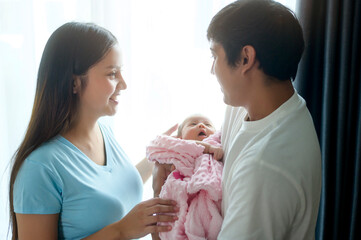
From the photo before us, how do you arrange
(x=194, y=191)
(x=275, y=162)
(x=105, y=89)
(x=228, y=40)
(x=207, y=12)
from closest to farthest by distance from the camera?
(x=275, y=162) → (x=228, y=40) → (x=194, y=191) → (x=105, y=89) → (x=207, y=12)

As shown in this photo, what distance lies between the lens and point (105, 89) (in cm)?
126

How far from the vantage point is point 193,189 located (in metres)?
1.11

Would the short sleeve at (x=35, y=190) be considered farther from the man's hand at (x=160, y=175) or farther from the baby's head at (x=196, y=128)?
the baby's head at (x=196, y=128)

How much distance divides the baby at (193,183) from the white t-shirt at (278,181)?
Answer: 155 millimetres

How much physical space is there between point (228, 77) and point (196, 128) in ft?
1.87

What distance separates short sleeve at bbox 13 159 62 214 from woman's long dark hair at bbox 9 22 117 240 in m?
0.09

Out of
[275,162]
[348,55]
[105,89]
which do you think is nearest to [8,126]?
[105,89]

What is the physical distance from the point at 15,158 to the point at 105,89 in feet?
1.39

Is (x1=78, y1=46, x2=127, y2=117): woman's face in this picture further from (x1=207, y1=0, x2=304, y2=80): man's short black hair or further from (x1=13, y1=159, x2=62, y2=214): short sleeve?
(x1=207, y1=0, x2=304, y2=80): man's short black hair

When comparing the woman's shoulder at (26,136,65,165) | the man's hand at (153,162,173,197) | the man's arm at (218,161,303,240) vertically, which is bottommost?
the man's hand at (153,162,173,197)

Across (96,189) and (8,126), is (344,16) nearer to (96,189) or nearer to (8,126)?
(96,189)

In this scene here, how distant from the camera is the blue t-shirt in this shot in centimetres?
108

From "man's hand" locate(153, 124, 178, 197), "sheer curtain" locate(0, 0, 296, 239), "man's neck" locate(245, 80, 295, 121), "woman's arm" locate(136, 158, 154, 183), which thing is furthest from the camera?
"sheer curtain" locate(0, 0, 296, 239)

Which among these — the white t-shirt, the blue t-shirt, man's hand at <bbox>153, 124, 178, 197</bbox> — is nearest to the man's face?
the white t-shirt
